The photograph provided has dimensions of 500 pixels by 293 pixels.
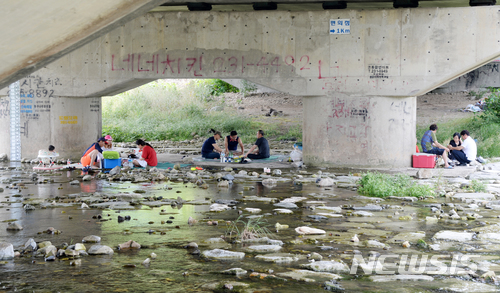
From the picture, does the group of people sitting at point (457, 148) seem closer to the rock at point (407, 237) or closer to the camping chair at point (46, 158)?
the rock at point (407, 237)

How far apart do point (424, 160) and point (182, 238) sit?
9.72 m

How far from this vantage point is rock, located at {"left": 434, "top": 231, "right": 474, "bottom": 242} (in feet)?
20.8

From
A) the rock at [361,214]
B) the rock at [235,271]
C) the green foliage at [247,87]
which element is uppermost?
the green foliage at [247,87]

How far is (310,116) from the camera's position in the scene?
14.5m

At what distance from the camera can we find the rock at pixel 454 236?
633cm

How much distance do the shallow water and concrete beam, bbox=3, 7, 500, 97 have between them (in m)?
4.69

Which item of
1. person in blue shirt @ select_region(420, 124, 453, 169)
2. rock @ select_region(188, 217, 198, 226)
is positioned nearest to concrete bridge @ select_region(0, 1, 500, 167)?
person in blue shirt @ select_region(420, 124, 453, 169)

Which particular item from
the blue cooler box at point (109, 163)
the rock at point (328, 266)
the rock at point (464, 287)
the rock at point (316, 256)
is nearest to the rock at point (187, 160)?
the blue cooler box at point (109, 163)

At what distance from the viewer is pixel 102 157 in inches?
545

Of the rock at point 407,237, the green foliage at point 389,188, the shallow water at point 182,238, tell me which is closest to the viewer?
the shallow water at point 182,238

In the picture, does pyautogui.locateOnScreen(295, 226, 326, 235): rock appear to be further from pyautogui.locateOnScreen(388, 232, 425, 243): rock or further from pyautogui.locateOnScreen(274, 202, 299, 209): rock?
pyautogui.locateOnScreen(274, 202, 299, 209): rock

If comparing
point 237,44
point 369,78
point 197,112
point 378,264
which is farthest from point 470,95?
point 378,264

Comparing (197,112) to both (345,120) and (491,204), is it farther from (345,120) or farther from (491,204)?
(491,204)

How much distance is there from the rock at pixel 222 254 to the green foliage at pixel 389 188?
4.88 metres
